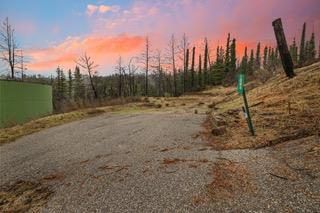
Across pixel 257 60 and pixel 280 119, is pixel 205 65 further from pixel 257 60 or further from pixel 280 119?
pixel 280 119

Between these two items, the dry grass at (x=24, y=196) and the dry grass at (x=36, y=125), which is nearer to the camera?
the dry grass at (x=24, y=196)

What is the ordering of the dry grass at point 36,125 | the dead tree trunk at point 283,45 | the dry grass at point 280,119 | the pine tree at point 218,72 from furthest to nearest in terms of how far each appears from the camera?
the pine tree at point 218,72
the dead tree trunk at point 283,45
the dry grass at point 36,125
the dry grass at point 280,119

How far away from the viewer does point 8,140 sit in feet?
32.9

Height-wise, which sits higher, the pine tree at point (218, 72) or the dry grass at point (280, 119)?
the pine tree at point (218, 72)

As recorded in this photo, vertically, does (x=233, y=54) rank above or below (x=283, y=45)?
above

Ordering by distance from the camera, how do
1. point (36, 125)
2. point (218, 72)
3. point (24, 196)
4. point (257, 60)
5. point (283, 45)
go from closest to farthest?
point (24, 196) < point (283, 45) < point (36, 125) < point (218, 72) < point (257, 60)

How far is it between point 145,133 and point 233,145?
3603mm

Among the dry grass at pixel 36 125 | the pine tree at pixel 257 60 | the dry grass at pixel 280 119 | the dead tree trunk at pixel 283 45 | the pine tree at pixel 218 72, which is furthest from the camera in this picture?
the pine tree at pixel 257 60

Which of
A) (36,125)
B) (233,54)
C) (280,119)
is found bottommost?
(36,125)

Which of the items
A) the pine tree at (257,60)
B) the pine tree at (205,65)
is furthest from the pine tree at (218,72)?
the pine tree at (257,60)

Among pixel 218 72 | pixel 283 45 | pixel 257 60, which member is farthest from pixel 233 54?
pixel 283 45

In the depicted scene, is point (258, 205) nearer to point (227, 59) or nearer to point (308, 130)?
point (308, 130)

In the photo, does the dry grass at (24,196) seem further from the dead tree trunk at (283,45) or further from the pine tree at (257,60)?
the pine tree at (257,60)

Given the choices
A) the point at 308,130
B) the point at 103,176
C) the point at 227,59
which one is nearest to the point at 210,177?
the point at 103,176
